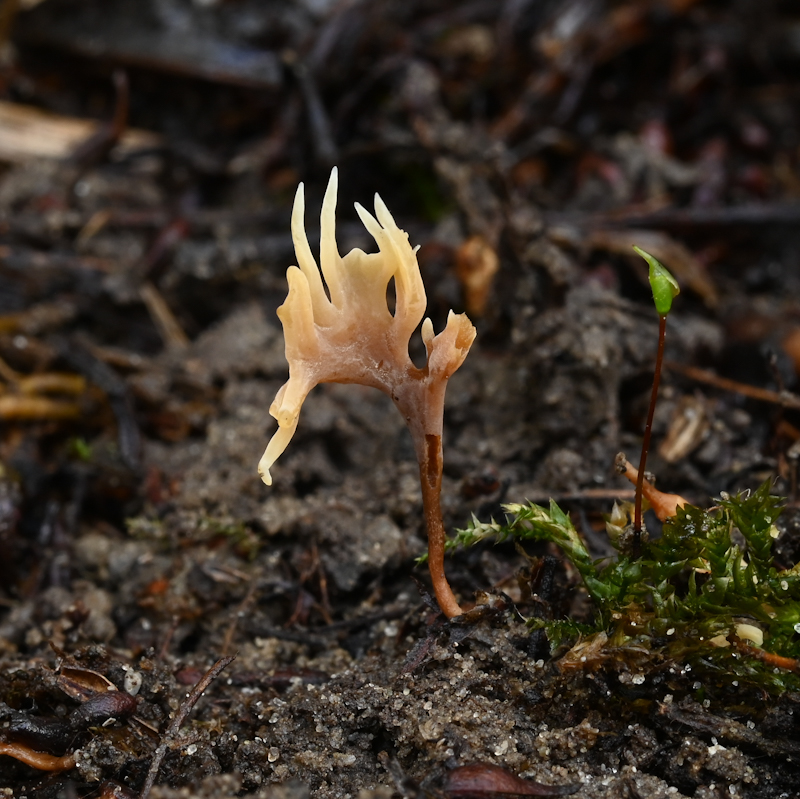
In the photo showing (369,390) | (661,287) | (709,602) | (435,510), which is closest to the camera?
(661,287)

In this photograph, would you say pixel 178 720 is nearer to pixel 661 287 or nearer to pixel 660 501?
pixel 660 501

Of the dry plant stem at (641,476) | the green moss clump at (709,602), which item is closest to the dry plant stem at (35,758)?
the green moss clump at (709,602)

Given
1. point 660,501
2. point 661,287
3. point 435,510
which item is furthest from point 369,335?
point 660,501

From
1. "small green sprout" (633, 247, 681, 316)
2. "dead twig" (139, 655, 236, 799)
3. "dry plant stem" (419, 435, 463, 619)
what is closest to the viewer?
"small green sprout" (633, 247, 681, 316)

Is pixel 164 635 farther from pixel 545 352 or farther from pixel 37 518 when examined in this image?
pixel 545 352

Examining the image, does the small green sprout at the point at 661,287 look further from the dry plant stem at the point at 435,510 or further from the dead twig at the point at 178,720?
the dead twig at the point at 178,720

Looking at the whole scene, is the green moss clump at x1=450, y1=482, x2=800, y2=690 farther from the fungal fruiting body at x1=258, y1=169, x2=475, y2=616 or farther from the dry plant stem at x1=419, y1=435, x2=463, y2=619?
the fungal fruiting body at x1=258, y1=169, x2=475, y2=616

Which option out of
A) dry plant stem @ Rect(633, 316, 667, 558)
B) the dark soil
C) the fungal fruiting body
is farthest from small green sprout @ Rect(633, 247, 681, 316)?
the dark soil
